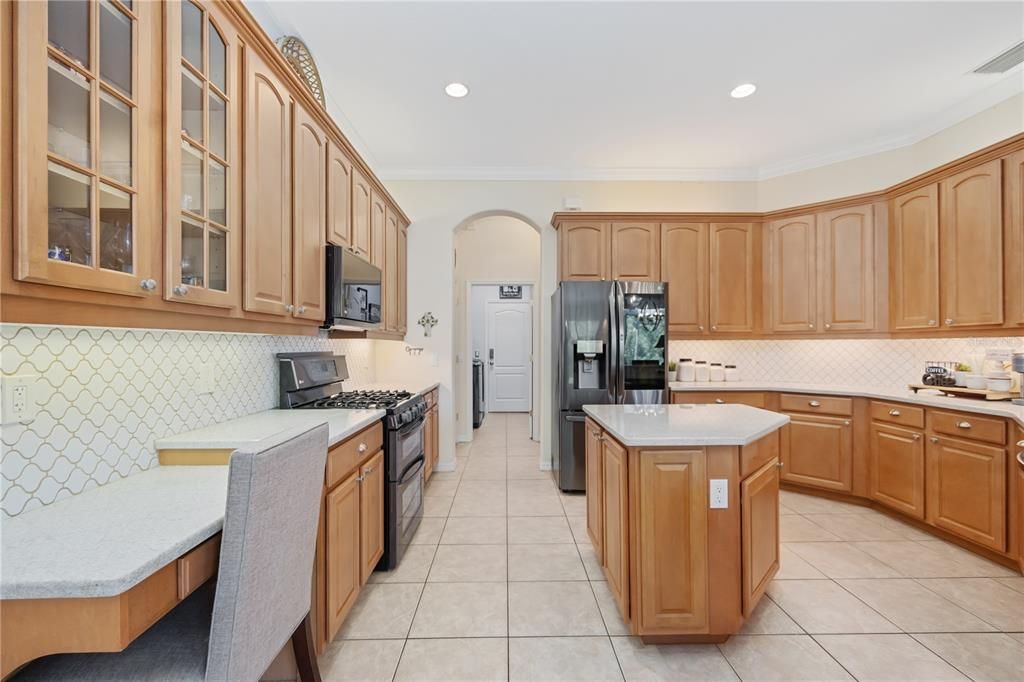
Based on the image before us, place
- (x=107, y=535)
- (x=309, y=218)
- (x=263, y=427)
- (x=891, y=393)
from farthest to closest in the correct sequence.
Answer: (x=891, y=393)
(x=309, y=218)
(x=263, y=427)
(x=107, y=535)

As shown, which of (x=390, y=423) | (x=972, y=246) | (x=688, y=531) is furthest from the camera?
(x=972, y=246)

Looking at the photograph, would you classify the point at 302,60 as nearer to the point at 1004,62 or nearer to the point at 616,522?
the point at 616,522

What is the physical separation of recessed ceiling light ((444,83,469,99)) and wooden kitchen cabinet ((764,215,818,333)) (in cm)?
295

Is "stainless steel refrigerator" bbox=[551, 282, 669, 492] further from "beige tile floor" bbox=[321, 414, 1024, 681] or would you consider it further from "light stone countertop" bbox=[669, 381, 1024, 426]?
"beige tile floor" bbox=[321, 414, 1024, 681]

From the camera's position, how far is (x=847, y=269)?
138 inches

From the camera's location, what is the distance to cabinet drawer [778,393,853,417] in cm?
321

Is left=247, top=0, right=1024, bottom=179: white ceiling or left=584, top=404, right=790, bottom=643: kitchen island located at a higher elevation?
left=247, top=0, right=1024, bottom=179: white ceiling

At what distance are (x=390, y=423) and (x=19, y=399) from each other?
1353 mm

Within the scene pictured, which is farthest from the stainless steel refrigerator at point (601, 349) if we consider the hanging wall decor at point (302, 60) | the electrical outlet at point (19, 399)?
the electrical outlet at point (19, 399)

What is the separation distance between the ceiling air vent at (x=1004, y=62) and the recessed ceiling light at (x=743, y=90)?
1354 mm

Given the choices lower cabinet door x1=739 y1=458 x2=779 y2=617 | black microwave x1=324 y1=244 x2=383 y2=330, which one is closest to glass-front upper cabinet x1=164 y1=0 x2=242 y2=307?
black microwave x1=324 y1=244 x2=383 y2=330

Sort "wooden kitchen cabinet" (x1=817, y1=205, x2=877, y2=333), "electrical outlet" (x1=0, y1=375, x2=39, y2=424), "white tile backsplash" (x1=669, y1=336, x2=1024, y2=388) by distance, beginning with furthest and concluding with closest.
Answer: "wooden kitchen cabinet" (x1=817, y1=205, x2=877, y2=333)
"white tile backsplash" (x1=669, y1=336, x2=1024, y2=388)
"electrical outlet" (x1=0, y1=375, x2=39, y2=424)

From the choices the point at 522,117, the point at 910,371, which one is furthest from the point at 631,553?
the point at 910,371

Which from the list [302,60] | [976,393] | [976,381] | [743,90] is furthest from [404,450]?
[976,381]
